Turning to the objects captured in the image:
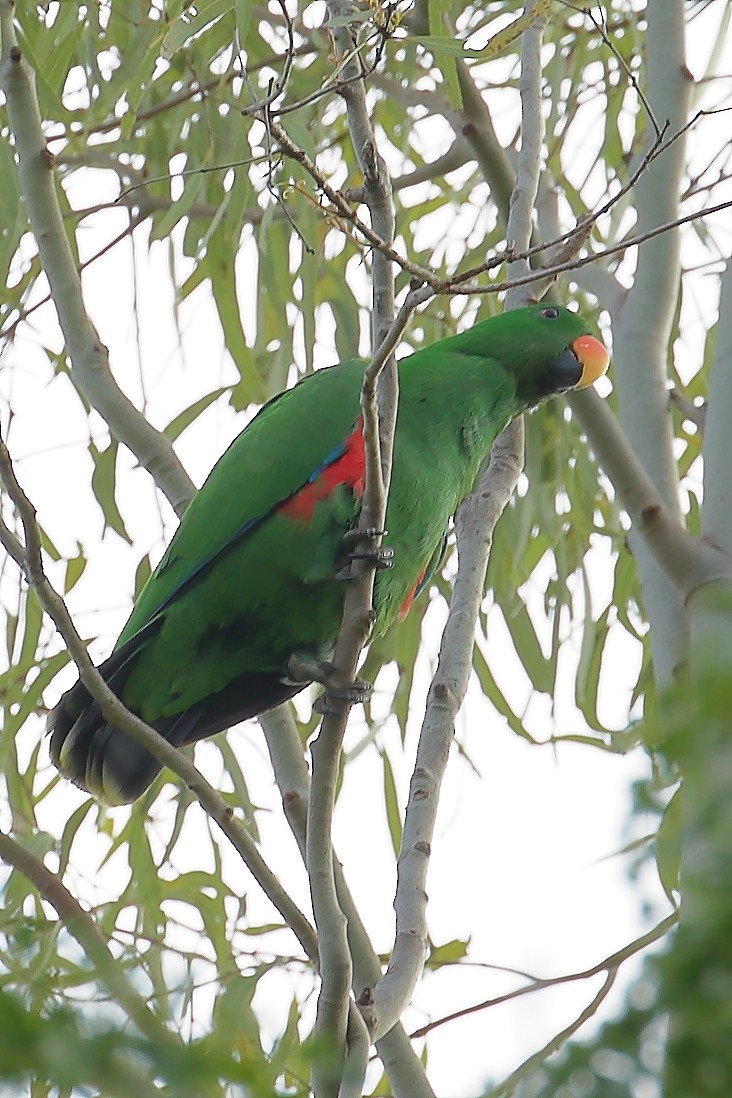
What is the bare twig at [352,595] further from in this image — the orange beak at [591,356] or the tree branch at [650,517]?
the orange beak at [591,356]

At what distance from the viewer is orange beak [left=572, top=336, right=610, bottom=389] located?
6.96 ft

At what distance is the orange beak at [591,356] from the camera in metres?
2.12

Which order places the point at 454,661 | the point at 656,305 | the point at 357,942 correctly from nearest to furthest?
the point at 357,942, the point at 454,661, the point at 656,305

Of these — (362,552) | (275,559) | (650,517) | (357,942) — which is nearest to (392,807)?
(275,559)

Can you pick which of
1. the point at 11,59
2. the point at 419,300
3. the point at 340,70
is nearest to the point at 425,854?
the point at 419,300

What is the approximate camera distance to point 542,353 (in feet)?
7.04

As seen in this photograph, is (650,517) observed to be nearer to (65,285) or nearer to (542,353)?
(542,353)

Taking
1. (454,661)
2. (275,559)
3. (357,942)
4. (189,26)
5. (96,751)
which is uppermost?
(189,26)

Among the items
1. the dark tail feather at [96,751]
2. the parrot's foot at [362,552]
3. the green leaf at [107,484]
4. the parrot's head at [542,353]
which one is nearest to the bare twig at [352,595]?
the parrot's foot at [362,552]

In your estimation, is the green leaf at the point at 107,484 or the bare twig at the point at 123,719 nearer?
the bare twig at the point at 123,719

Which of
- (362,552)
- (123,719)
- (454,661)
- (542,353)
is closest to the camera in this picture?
(123,719)

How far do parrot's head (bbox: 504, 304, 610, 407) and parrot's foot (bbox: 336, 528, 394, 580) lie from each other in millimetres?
512

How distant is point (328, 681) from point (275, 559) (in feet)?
1.59

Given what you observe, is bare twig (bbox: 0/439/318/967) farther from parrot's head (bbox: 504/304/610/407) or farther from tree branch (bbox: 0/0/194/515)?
parrot's head (bbox: 504/304/610/407)
